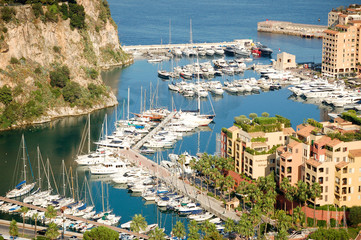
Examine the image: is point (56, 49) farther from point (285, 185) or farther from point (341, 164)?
point (341, 164)

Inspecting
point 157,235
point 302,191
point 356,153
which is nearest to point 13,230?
point 157,235

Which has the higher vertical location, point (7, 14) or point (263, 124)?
point (7, 14)

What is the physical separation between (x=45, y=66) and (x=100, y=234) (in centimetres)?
5804

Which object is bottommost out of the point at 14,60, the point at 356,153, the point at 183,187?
the point at 183,187

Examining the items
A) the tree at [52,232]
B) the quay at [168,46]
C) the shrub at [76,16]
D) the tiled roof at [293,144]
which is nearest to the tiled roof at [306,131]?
the tiled roof at [293,144]

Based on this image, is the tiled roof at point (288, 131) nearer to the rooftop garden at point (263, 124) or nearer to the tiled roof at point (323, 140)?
the rooftop garden at point (263, 124)

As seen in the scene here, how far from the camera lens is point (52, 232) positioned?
67.8 meters

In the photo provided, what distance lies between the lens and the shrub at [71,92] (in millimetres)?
117125

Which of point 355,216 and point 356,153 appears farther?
point 356,153

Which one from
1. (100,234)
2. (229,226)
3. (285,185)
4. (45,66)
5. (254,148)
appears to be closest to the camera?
(100,234)

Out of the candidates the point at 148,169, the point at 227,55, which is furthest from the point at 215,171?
the point at 227,55

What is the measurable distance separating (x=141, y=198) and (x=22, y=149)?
79.2 ft

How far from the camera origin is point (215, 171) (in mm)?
80062

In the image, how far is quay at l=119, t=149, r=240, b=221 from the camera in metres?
76.4
